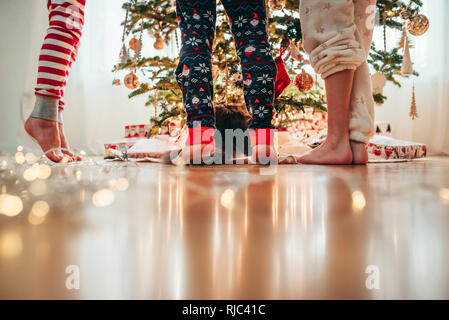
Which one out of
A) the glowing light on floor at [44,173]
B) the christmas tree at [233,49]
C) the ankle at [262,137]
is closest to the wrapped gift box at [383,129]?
the christmas tree at [233,49]

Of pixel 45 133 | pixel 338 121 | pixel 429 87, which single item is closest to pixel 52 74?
pixel 45 133

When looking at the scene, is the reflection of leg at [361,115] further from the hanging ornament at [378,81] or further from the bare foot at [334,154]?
the hanging ornament at [378,81]

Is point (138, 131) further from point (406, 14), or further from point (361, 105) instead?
point (406, 14)

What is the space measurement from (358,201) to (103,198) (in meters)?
0.28

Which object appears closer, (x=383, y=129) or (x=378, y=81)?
(x=378, y=81)

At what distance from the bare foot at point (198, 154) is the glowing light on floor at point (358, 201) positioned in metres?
0.53

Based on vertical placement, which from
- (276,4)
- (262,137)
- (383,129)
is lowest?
(262,137)

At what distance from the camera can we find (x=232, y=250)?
0.16 meters

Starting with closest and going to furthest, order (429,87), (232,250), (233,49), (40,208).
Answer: (232,250), (40,208), (233,49), (429,87)

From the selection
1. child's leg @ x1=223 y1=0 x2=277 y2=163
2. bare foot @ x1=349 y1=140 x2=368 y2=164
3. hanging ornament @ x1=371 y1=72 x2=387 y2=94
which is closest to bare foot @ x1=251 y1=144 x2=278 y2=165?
child's leg @ x1=223 y1=0 x2=277 y2=163

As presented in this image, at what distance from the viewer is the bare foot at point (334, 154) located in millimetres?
881

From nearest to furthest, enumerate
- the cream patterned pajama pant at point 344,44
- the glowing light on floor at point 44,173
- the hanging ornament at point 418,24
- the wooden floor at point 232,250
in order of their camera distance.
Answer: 1. the wooden floor at point 232,250
2. the glowing light on floor at point 44,173
3. the cream patterned pajama pant at point 344,44
4. the hanging ornament at point 418,24
